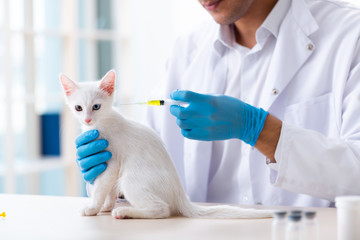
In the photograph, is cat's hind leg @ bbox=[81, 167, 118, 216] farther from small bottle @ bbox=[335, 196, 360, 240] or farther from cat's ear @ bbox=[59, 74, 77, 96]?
small bottle @ bbox=[335, 196, 360, 240]

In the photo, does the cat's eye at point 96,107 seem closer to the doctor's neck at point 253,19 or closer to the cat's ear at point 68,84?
the cat's ear at point 68,84

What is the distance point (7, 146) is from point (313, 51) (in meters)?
2.22

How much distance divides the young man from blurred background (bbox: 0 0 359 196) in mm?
1222

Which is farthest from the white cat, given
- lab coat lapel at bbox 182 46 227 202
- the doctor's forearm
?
lab coat lapel at bbox 182 46 227 202

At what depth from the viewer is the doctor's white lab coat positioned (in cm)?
138

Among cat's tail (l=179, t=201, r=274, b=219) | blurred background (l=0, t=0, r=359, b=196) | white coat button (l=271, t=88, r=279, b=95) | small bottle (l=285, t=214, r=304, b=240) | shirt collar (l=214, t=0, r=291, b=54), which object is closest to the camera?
small bottle (l=285, t=214, r=304, b=240)

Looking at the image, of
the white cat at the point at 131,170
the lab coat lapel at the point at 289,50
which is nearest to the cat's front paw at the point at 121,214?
the white cat at the point at 131,170

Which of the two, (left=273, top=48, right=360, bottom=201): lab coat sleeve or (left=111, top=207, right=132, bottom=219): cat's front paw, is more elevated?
(left=273, top=48, right=360, bottom=201): lab coat sleeve

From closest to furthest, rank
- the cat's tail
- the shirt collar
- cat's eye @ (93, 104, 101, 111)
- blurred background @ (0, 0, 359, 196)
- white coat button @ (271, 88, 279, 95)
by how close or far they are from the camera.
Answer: the cat's tail, cat's eye @ (93, 104, 101, 111), white coat button @ (271, 88, 279, 95), the shirt collar, blurred background @ (0, 0, 359, 196)

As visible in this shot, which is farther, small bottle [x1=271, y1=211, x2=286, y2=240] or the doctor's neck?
the doctor's neck

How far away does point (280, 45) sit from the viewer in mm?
1715

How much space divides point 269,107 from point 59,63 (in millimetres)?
2483

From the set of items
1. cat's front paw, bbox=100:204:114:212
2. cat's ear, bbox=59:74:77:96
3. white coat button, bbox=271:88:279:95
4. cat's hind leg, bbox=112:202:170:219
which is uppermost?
cat's ear, bbox=59:74:77:96

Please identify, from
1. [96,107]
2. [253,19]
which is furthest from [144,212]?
[253,19]
